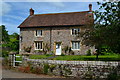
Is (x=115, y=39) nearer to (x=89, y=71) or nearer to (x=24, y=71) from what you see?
(x=89, y=71)

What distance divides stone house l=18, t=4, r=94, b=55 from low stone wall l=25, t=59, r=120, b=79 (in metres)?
13.4

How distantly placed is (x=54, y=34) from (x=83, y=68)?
15550 mm

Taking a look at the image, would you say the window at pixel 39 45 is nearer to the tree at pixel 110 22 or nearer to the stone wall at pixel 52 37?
the stone wall at pixel 52 37

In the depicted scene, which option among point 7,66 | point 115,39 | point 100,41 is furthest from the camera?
point 7,66

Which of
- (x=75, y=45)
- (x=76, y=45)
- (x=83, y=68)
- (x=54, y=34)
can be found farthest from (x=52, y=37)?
(x=83, y=68)

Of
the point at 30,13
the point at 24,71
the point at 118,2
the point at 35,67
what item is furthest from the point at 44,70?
the point at 30,13

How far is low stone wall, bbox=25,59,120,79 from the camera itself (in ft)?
29.7

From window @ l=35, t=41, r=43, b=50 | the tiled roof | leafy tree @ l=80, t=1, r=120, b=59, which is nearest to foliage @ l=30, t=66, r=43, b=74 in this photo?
leafy tree @ l=80, t=1, r=120, b=59

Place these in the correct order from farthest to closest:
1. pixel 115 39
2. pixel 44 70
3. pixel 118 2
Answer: pixel 44 70 < pixel 115 39 < pixel 118 2

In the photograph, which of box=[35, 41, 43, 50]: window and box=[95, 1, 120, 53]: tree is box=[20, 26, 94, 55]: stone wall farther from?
box=[95, 1, 120, 53]: tree

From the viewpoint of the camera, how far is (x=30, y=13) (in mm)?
29328

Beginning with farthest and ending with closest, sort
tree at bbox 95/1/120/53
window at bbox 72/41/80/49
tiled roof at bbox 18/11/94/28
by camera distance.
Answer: tiled roof at bbox 18/11/94/28, window at bbox 72/41/80/49, tree at bbox 95/1/120/53

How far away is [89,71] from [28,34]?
18605 millimetres

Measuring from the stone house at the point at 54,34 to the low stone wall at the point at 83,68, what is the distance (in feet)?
44.0
